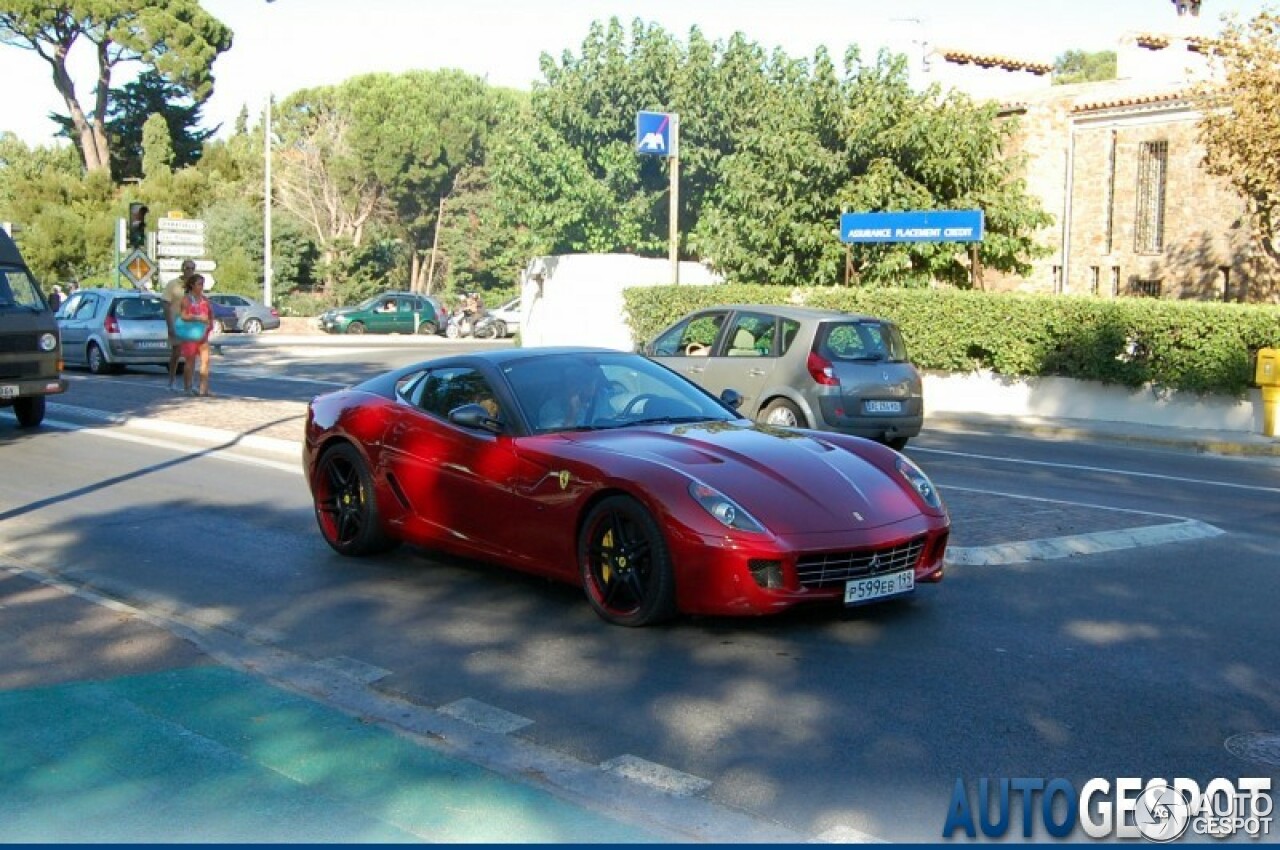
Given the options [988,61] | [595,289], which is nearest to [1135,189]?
[988,61]

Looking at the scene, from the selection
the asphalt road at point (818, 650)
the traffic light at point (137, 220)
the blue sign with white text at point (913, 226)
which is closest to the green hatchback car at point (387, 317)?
the traffic light at point (137, 220)

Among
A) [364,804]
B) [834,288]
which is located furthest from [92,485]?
[834,288]

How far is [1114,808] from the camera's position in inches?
194

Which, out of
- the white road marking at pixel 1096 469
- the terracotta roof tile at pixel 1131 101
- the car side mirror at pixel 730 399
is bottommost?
the white road marking at pixel 1096 469

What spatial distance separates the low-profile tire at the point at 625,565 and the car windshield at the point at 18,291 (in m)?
11.4

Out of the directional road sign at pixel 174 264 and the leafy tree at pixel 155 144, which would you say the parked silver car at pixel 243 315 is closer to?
the leafy tree at pixel 155 144

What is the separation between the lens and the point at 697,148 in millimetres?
48781

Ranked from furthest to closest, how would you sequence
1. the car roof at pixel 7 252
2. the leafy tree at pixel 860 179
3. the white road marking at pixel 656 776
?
the leafy tree at pixel 860 179 < the car roof at pixel 7 252 < the white road marking at pixel 656 776

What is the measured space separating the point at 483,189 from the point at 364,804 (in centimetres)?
6777

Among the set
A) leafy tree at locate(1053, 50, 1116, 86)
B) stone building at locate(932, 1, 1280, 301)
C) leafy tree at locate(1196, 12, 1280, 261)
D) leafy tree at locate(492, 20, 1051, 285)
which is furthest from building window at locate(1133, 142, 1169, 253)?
leafy tree at locate(1053, 50, 1116, 86)

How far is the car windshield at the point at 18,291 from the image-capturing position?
645 inches

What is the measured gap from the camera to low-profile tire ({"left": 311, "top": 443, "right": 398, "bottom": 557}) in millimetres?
9109

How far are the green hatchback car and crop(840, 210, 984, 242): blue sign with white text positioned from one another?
2669 cm

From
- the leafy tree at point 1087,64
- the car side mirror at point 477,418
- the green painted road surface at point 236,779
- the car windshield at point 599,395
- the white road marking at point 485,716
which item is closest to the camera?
the green painted road surface at point 236,779
